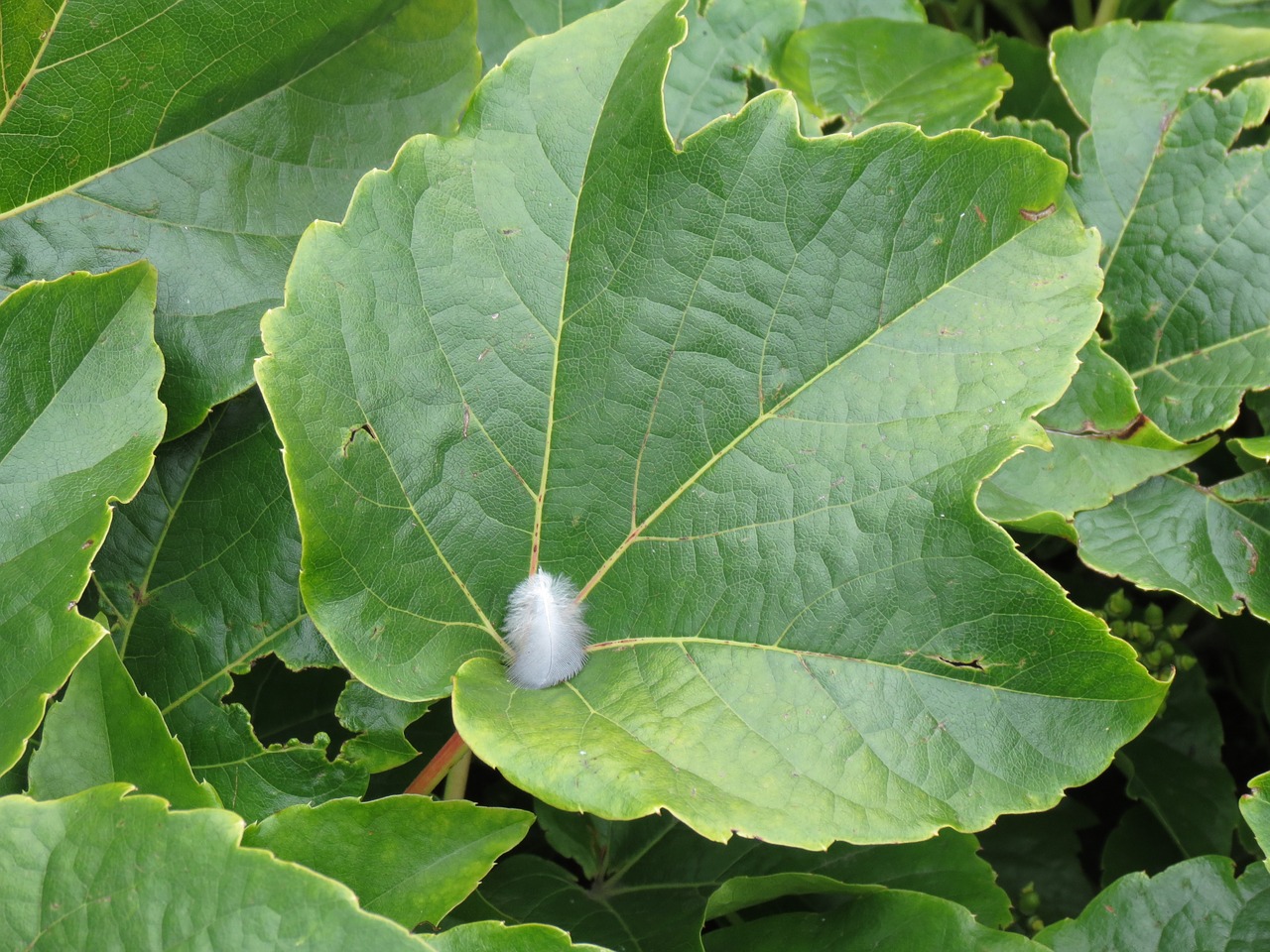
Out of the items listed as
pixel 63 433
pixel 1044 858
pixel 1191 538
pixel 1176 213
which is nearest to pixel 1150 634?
pixel 1191 538

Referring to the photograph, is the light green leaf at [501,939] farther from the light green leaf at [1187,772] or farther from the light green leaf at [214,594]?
the light green leaf at [1187,772]

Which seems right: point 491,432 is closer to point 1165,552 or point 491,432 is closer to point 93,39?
point 93,39

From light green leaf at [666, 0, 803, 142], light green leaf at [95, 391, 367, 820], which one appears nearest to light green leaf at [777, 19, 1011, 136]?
light green leaf at [666, 0, 803, 142]

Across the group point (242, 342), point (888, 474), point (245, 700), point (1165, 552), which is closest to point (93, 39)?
point (242, 342)

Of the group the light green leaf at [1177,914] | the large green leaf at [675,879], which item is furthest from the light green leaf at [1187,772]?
the large green leaf at [675,879]

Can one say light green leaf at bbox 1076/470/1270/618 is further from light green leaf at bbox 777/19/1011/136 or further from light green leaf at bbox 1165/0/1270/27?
light green leaf at bbox 1165/0/1270/27
